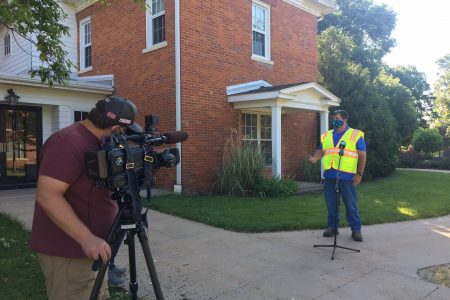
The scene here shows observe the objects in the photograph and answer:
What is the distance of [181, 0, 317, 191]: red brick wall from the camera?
34.2 ft

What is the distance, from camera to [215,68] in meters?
11.1

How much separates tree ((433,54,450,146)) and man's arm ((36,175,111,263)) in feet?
132

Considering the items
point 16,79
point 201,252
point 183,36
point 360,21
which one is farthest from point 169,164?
point 360,21

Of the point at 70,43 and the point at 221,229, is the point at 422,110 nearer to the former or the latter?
the point at 70,43

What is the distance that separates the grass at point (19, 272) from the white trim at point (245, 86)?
679cm

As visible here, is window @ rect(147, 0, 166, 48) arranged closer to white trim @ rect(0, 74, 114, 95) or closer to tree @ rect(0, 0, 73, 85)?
white trim @ rect(0, 74, 114, 95)

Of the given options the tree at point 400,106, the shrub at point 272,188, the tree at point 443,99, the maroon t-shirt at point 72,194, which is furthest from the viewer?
the tree at point 443,99

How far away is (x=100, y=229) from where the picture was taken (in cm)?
237

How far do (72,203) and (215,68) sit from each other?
30.1ft

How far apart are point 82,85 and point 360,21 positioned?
28.5 meters

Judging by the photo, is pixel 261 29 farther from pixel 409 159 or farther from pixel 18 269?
pixel 409 159

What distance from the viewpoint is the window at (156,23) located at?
10913 millimetres

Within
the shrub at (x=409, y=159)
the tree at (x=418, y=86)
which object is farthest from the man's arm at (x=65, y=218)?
the tree at (x=418, y=86)

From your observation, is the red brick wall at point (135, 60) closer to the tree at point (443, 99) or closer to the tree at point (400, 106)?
the tree at point (400, 106)
